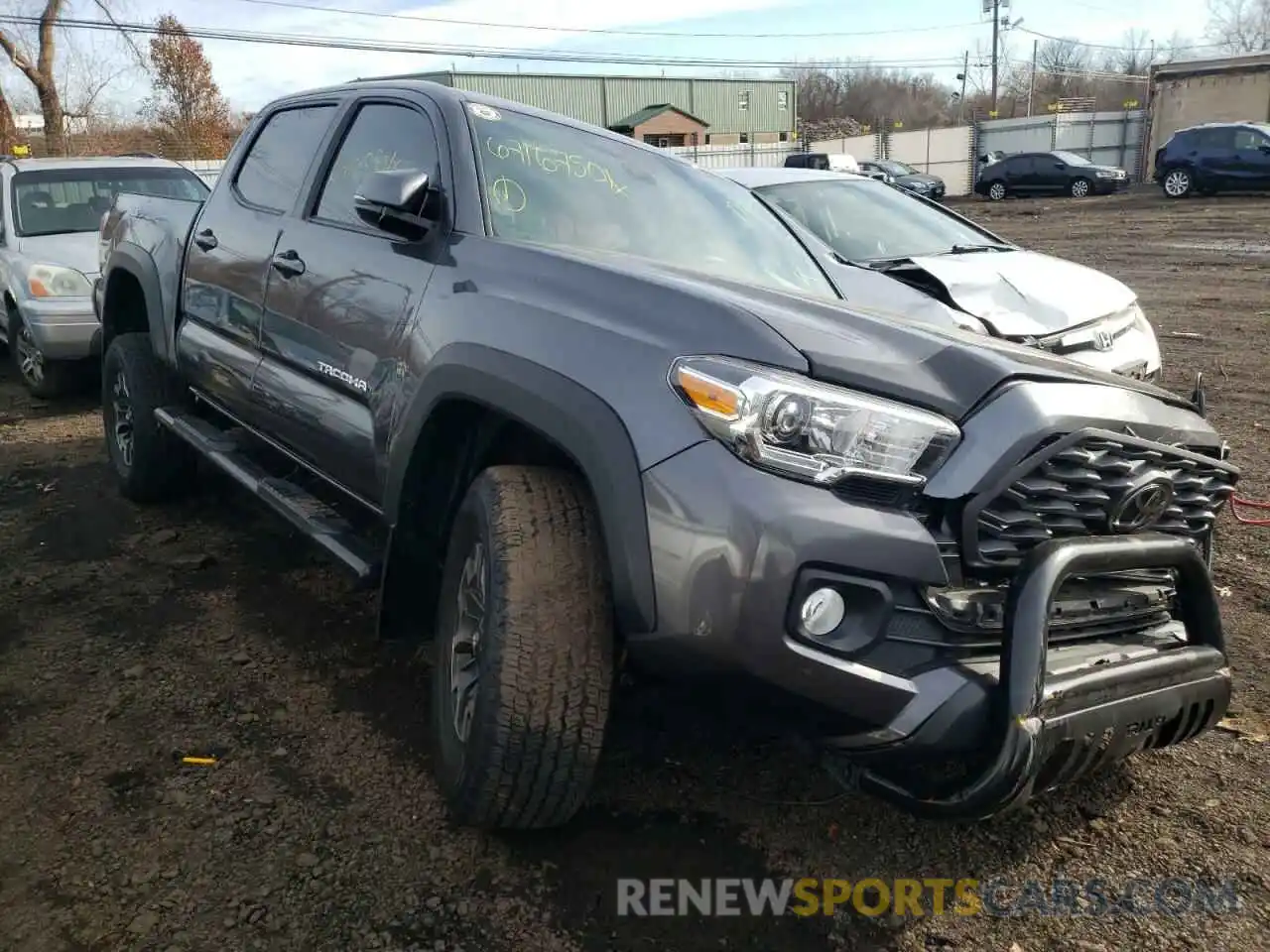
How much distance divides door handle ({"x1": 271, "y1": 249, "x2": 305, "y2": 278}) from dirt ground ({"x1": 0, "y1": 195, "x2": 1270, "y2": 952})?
133cm

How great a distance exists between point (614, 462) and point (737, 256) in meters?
1.53

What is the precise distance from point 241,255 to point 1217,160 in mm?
26642

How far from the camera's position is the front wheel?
25641 mm

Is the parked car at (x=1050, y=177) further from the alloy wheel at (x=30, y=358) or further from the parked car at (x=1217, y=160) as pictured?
the alloy wheel at (x=30, y=358)

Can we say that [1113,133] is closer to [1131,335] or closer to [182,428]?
[1131,335]

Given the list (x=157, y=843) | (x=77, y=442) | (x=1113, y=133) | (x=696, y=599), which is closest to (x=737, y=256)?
(x=696, y=599)

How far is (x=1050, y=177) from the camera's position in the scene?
30.6 m

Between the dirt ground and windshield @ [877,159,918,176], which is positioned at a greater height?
windshield @ [877,159,918,176]

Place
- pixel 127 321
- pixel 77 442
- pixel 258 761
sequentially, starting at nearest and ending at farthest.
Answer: pixel 258 761, pixel 127 321, pixel 77 442

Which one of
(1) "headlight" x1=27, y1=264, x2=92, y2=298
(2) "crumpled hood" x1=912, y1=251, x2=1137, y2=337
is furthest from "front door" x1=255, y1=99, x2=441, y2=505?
(1) "headlight" x1=27, y1=264, x2=92, y2=298

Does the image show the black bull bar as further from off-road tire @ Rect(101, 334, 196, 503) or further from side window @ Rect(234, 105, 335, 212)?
off-road tire @ Rect(101, 334, 196, 503)

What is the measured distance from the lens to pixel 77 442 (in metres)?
6.95

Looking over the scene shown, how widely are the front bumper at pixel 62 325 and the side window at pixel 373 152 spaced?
4811mm

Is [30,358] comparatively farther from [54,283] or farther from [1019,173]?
[1019,173]
